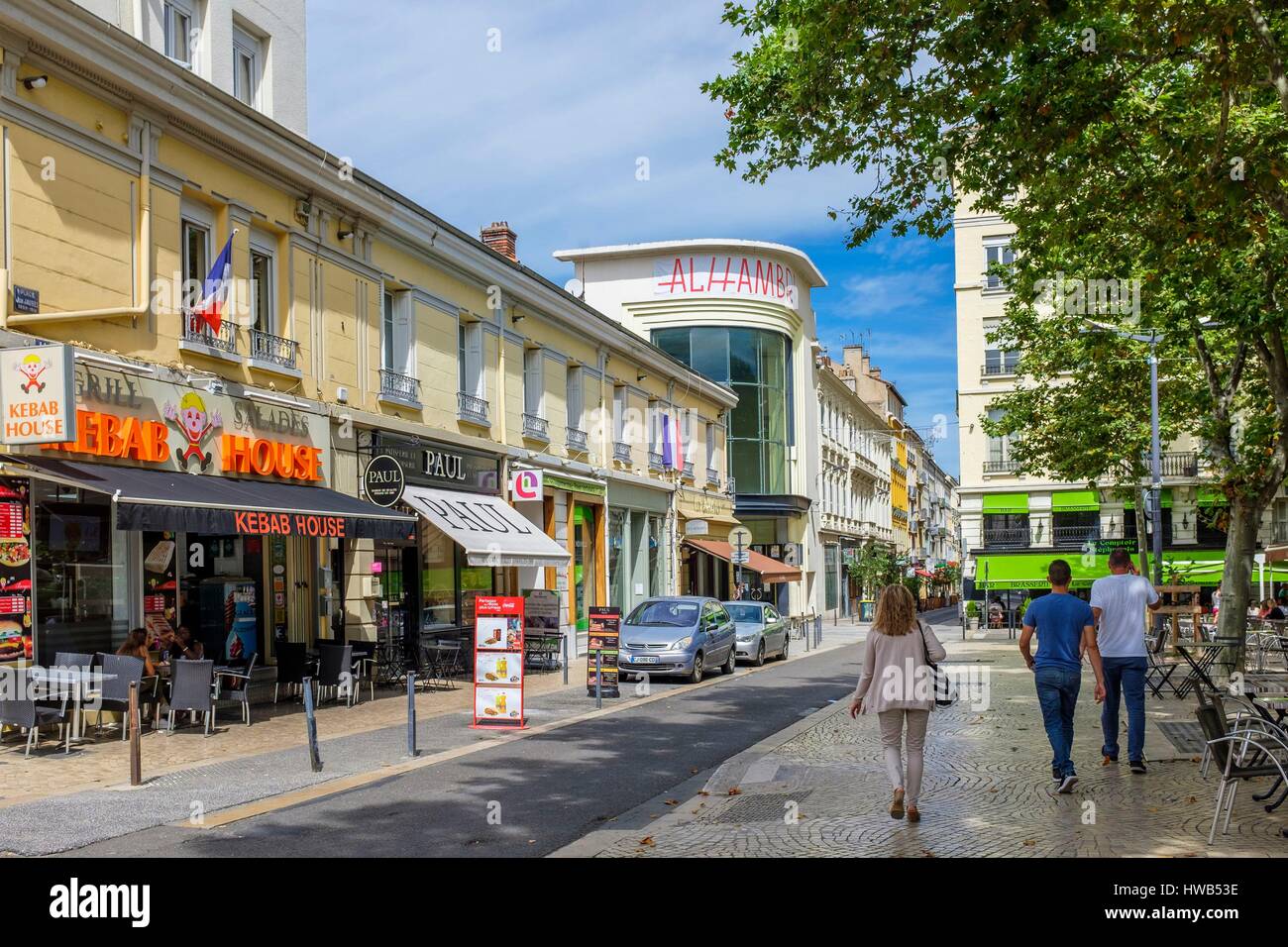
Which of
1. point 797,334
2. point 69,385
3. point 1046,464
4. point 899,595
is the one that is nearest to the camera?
point 899,595

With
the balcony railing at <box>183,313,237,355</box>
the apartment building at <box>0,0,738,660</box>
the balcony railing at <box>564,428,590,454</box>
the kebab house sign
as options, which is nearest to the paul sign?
the apartment building at <box>0,0,738,660</box>

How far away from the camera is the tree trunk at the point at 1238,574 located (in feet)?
58.2

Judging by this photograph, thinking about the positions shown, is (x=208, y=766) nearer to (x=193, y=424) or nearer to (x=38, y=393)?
(x=38, y=393)

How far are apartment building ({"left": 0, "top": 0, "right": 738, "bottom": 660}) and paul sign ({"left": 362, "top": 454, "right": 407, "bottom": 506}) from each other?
0.04 m

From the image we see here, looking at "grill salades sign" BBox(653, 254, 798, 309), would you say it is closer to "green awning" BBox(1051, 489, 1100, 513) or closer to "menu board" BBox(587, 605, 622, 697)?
"green awning" BBox(1051, 489, 1100, 513)

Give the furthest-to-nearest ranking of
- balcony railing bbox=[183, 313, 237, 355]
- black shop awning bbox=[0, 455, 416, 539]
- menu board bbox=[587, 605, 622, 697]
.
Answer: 1. menu board bbox=[587, 605, 622, 697]
2. balcony railing bbox=[183, 313, 237, 355]
3. black shop awning bbox=[0, 455, 416, 539]

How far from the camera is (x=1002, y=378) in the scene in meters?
50.4

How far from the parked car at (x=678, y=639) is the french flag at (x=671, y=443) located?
11.7m

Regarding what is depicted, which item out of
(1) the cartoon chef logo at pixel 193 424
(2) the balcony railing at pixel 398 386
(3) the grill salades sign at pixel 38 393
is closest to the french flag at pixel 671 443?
(2) the balcony railing at pixel 398 386

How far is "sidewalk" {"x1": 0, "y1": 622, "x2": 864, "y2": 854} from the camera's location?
865cm

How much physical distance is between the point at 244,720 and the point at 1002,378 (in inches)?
1648

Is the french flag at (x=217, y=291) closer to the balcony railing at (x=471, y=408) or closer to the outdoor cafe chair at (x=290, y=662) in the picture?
the outdoor cafe chair at (x=290, y=662)

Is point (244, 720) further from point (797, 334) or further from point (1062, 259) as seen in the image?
point (797, 334)

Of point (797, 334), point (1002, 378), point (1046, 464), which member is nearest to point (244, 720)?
point (1046, 464)
